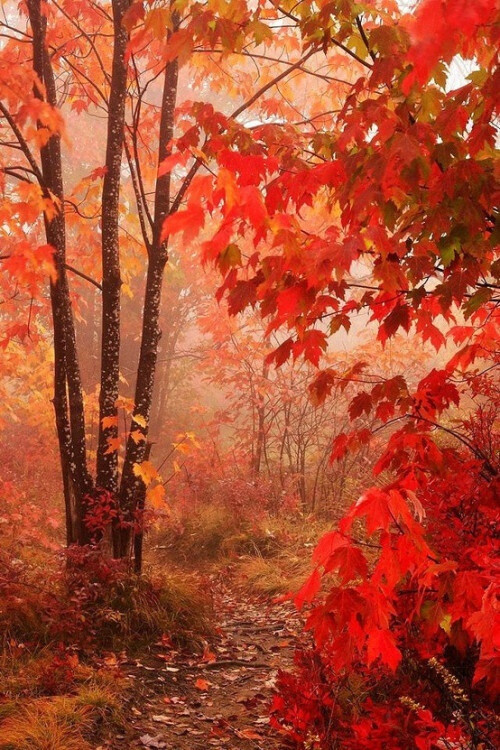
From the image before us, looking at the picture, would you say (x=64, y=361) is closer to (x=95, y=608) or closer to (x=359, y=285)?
(x=95, y=608)

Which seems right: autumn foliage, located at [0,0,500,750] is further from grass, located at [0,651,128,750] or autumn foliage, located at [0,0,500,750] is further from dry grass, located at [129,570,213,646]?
grass, located at [0,651,128,750]

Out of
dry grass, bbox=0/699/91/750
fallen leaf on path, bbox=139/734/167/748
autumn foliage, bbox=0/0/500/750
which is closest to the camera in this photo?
autumn foliage, bbox=0/0/500/750

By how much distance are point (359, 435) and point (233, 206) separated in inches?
72.1

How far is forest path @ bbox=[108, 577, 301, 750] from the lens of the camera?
358 centimetres

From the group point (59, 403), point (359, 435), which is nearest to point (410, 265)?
point (359, 435)

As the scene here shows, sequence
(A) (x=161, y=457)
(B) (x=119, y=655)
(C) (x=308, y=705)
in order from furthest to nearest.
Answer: (A) (x=161, y=457), (B) (x=119, y=655), (C) (x=308, y=705)

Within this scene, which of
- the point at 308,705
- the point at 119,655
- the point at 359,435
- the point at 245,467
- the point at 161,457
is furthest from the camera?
the point at 161,457

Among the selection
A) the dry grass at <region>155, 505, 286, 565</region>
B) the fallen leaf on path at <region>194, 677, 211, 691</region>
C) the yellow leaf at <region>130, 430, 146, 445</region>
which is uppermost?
the yellow leaf at <region>130, 430, 146, 445</region>

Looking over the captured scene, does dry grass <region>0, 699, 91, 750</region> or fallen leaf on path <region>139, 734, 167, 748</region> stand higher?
dry grass <region>0, 699, 91, 750</region>

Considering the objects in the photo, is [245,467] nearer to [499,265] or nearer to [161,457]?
[161,457]

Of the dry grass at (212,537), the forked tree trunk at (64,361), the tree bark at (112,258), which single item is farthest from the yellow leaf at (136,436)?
the dry grass at (212,537)

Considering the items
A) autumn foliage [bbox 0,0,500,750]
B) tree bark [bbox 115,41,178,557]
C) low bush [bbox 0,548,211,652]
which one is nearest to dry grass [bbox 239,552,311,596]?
autumn foliage [bbox 0,0,500,750]

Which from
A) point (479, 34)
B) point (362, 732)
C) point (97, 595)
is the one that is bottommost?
point (362, 732)

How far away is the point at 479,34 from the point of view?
2.45m
